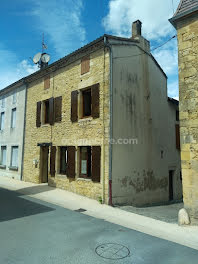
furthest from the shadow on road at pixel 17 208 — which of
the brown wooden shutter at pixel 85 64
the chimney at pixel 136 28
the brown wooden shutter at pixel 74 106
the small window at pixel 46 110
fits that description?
the chimney at pixel 136 28

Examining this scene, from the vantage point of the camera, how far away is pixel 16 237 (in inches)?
184

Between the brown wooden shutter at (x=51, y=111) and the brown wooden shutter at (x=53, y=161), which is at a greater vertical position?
the brown wooden shutter at (x=51, y=111)

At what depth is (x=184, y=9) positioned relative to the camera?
256 inches

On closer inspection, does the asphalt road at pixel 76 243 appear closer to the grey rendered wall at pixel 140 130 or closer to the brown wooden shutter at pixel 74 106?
the grey rendered wall at pixel 140 130

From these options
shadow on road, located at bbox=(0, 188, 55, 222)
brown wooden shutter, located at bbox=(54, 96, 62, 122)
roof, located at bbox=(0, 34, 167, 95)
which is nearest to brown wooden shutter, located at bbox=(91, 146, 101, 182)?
shadow on road, located at bbox=(0, 188, 55, 222)

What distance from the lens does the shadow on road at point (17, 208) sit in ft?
20.8

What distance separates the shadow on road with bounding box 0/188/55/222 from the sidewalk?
2.78ft

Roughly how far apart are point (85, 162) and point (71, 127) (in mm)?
1955

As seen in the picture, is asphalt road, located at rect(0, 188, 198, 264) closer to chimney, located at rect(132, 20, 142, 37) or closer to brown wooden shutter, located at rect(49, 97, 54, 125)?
brown wooden shutter, located at rect(49, 97, 54, 125)

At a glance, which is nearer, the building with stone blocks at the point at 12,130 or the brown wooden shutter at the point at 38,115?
the brown wooden shutter at the point at 38,115

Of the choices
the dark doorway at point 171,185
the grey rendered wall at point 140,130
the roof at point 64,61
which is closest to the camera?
the grey rendered wall at point 140,130

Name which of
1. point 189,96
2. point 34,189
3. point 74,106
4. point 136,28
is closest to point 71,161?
point 34,189

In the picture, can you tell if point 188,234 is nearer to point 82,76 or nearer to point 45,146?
point 82,76

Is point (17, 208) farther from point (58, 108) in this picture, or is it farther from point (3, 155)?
point (3, 155)
